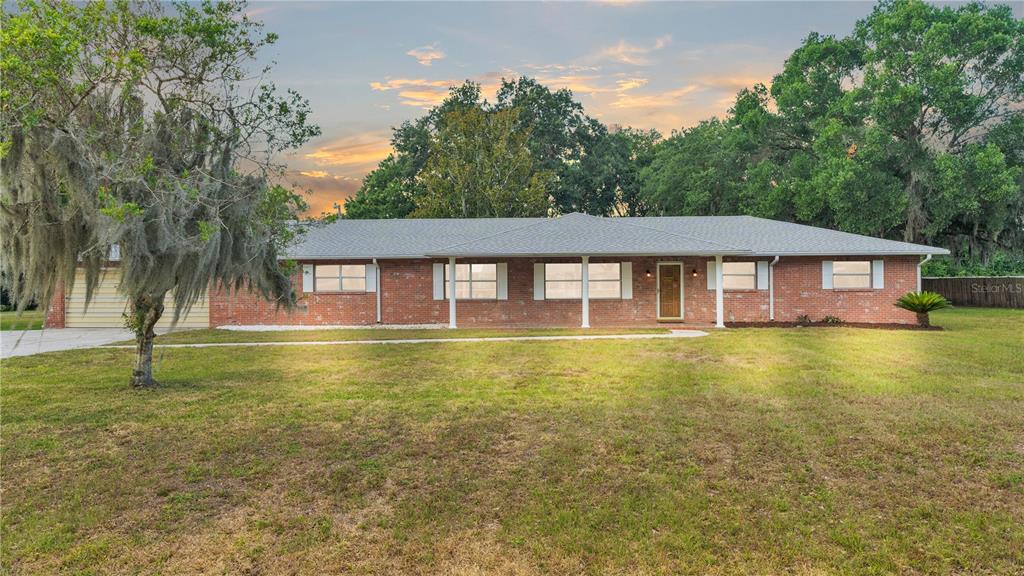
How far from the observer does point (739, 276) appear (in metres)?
20.0

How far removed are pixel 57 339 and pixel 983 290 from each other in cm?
3311

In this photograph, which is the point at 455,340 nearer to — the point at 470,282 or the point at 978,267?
the point at 470,282

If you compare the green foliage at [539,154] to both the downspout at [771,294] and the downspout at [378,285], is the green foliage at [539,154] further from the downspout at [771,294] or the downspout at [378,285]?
the downspout at [771,294]

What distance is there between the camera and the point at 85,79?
748 cm

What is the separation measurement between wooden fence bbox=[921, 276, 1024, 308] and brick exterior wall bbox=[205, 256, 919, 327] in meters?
8.64

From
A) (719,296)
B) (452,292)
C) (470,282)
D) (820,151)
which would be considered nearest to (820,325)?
(719,296)

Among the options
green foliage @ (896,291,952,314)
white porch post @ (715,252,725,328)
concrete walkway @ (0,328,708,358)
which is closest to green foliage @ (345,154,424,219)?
concrete walkway @ (0,328,708,358)

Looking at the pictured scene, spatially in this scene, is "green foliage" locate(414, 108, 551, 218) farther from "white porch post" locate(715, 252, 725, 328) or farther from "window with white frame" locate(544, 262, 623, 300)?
"white porch post" locate(715, 252, 725, 328)

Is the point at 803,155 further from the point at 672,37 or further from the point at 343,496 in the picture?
the point at 343,496

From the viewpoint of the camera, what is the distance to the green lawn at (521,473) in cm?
406

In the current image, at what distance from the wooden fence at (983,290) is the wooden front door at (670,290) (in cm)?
1489

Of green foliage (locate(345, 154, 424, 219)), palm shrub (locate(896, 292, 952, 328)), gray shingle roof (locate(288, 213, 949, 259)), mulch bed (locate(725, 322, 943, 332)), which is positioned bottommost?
mulch bed (locate(725, 322, 943, 332))

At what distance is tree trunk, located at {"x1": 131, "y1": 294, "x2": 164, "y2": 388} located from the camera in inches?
346

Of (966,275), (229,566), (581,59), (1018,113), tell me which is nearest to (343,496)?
(229,566)
